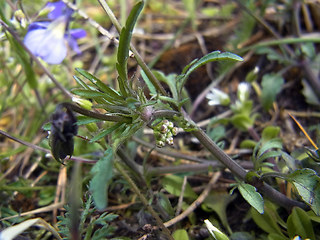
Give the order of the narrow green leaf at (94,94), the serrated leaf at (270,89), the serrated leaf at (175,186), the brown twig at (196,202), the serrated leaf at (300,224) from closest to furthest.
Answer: the narrow green leaf at (94,94)
the serrated leaf at (300,224)
the brown twig at (196,202)
the serrated leaf at (175,186)
the serrated leaf at (270,89)

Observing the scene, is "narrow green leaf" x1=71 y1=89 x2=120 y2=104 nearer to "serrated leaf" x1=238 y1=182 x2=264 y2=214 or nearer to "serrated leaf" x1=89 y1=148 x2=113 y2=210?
"serrated leaf" x1=89 y1=148 x2=113 y2=210

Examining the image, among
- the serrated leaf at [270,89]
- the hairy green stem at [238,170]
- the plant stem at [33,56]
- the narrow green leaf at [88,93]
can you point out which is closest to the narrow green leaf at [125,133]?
the narrow green leaf at [88,93]

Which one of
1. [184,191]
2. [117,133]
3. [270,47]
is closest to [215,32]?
[270,47]

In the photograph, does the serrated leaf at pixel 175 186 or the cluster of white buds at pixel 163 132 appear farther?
the serrated leaf at pixel 175 186

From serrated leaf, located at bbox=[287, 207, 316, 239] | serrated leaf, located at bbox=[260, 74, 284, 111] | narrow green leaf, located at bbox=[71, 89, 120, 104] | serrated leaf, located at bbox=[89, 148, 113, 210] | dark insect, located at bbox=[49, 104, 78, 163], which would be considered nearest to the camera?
serrated leaf, located at bbox=[89, 148, 113, 210]

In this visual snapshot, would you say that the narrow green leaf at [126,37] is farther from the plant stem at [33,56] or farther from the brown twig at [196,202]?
the brown twig at [196,202]

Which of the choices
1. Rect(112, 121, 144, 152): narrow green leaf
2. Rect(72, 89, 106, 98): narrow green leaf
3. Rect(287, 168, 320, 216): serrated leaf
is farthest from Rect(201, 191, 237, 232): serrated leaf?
Rect(72, 89, 106, 98): narrow green leaf

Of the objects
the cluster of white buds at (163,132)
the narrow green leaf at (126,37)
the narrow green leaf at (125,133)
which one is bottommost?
the cluster of white buds at (163,132)
